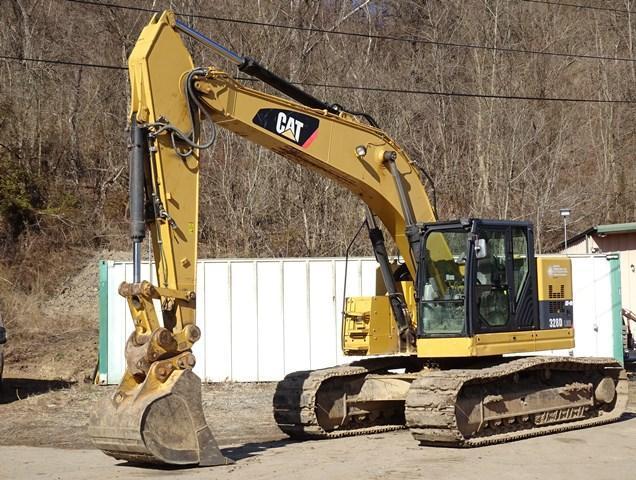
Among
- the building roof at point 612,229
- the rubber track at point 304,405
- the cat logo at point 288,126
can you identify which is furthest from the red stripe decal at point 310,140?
the building roof at point 612,229

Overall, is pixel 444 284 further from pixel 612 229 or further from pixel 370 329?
pixel 612 229

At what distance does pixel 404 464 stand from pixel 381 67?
82.0ft

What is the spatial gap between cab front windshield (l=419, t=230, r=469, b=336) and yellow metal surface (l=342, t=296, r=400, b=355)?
0.66 m

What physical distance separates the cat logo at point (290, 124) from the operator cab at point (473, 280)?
1.91 metres

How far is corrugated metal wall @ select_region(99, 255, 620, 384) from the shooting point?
59.4 ft

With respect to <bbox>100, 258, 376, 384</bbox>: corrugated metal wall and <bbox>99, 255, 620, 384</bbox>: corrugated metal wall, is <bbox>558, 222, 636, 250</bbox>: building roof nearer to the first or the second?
<bbox>99, 255, 620, 384</bbox>: corrugated metal wall

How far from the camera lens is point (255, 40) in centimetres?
2945

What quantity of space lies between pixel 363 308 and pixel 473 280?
1555 mm

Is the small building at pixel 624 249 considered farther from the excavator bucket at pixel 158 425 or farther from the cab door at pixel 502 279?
the excavator bucket at pixel 158 425

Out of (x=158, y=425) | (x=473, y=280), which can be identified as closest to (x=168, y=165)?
(x=158, y=425)

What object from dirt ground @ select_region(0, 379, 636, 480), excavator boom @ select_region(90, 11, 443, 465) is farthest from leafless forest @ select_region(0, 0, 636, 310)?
excavator boom @ select_region(90, 11, 443, 465)

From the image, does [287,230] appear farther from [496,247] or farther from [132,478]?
[132,478]

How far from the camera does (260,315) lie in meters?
18.3

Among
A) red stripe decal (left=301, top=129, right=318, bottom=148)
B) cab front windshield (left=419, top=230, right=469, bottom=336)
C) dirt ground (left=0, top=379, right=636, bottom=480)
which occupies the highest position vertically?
red stripe decal (left=301, top=129, right=318, bottom=148)
